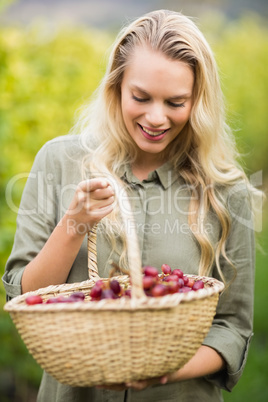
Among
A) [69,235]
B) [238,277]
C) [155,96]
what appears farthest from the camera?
[238,277]

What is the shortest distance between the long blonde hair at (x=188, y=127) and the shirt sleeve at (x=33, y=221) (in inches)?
8.3

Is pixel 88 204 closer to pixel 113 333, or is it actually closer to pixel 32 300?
pixel 32 300

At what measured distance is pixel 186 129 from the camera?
234 cm

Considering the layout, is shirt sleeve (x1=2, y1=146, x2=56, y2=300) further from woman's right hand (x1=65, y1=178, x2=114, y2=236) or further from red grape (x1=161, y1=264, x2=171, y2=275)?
red grape (x1=161, y1=264, x2=171, y2=275)

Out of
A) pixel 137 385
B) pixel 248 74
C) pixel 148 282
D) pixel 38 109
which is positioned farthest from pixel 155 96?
pixel 248 74

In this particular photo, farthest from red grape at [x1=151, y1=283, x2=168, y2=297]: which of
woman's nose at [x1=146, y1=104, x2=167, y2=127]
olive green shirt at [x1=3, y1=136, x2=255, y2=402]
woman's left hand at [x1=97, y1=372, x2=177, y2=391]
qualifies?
woman's nose at [x1=146, y1=104, x2=167, y2=127]

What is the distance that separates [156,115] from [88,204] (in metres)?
0.47

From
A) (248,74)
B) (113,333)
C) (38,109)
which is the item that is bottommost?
(113,333)

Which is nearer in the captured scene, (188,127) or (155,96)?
(155,96)

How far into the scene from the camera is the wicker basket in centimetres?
148

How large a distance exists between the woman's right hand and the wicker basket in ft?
0.81

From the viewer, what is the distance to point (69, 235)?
1888mm

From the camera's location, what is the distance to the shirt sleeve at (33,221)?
211 cm

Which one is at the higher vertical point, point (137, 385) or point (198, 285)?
point (198, 285)
